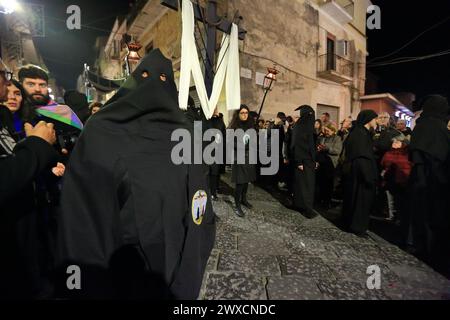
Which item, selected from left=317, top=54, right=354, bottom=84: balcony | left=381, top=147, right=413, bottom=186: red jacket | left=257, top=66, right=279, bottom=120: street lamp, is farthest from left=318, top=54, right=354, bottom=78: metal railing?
left=381, top=147, right=413, bottom=186: red jacket

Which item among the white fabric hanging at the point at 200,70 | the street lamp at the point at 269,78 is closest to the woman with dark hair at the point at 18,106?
the white fabric hanging at the point at 200,70

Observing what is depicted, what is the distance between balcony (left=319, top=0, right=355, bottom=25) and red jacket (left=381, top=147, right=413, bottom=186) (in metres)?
11.4

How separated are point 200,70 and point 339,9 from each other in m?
11.7

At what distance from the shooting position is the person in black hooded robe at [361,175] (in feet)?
12.8

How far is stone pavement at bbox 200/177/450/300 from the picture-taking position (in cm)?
243

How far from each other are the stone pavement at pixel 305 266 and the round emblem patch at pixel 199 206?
4.52 ft

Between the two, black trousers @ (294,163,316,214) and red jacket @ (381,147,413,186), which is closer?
red jacket @ (381,147,413,186)

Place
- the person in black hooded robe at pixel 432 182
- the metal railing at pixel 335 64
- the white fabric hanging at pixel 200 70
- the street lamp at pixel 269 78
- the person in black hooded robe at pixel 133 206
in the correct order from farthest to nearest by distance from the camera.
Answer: the metal railing at pixel 335 64, the street lamp at pixel 269 78, the white fabric hanging at pixel 200 70, the person in black hooded robe at pixel 432 182, the person in black hooded robe at pixel 133 206

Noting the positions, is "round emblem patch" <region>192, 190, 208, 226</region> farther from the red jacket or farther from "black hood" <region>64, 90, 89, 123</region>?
the red jacket

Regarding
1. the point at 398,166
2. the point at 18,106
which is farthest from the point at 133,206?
the point at 398,166

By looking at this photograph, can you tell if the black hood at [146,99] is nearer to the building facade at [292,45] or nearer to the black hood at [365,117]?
the black hood at [365,117]

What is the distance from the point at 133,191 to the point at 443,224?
4.15m
